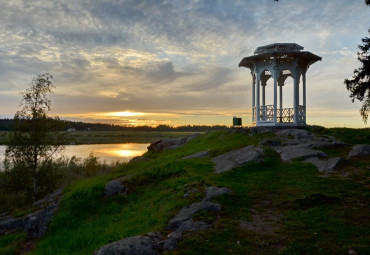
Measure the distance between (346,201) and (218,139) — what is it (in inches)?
568

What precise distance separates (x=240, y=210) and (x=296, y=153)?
759 cm

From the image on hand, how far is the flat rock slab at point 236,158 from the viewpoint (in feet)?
47.8

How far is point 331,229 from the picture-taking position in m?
7.74

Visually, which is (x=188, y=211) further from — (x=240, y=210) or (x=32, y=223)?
(x=32, y=223)

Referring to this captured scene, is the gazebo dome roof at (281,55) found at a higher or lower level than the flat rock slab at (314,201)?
higher

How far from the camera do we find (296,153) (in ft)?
51.4

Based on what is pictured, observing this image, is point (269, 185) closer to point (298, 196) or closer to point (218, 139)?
point (298, 196)

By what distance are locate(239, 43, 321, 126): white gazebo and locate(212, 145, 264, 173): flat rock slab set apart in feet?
31.2

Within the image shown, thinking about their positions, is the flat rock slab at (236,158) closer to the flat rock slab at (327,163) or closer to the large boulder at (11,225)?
the flat rock slab at (327,163)

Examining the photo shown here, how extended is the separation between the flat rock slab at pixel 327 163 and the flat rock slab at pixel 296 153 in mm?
734

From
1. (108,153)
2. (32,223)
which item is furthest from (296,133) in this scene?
(108,153)

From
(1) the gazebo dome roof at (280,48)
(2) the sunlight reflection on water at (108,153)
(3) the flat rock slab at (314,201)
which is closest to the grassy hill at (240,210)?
(3) the flat rock slab at (314,201)

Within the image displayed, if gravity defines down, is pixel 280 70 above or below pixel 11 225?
above

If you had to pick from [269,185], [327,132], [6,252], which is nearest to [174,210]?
[269,185]
